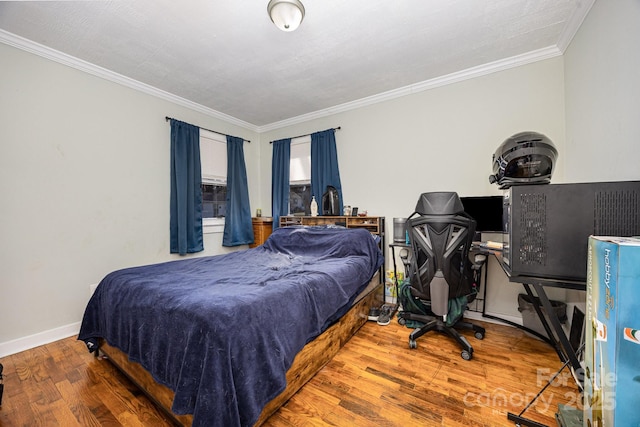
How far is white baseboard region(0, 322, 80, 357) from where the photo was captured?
7.04 ft

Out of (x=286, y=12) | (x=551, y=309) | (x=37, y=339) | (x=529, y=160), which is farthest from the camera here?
(x=37, y=339)

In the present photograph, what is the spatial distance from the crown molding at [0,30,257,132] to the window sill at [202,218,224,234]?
1.61 m

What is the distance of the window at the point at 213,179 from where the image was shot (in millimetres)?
3785

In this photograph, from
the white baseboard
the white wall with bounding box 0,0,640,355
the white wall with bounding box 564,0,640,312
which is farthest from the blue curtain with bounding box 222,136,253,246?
the white wall with bounding box 564,0,640,312

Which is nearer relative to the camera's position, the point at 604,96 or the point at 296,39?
the point at 604,96

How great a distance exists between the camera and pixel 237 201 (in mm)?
4133

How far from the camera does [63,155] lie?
97.4 inches

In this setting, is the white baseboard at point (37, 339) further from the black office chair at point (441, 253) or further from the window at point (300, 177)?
the black office chair at point (441, 253)

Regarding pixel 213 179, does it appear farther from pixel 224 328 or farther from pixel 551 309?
pixel 551 309

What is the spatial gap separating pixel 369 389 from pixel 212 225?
3.14 m

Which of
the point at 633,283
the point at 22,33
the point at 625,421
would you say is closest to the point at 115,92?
the point at 22,33

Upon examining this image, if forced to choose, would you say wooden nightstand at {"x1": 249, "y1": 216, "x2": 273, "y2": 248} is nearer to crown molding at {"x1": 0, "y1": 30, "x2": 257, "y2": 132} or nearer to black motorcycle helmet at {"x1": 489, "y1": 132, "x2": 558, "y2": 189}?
crown molding at {"x1": 0, "y1": 30, "x2": 257, "y2": 132}

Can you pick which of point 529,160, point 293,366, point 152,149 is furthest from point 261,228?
point 529,160

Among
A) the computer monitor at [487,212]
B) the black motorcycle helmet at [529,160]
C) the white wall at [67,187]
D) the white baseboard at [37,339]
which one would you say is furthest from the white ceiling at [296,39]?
the white baseboard at [37,339]
